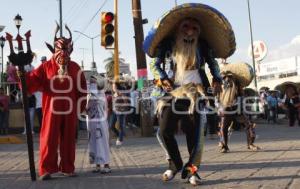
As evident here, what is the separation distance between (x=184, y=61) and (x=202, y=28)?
0.64m

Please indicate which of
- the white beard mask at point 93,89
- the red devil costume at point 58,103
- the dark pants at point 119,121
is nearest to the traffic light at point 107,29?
the dark pants at point 119,121

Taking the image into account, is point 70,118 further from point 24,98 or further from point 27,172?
point 27,172

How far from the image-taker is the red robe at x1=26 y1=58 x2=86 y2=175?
7.48 metres

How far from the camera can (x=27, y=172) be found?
27.1 ft

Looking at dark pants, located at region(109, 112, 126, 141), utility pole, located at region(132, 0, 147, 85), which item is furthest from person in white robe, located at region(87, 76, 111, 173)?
utility pole, located at region(132, 0, 147, 85)

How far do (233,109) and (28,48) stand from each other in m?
5.00

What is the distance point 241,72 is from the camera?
11.2 meters

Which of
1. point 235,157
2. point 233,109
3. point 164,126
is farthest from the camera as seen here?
point 233,109

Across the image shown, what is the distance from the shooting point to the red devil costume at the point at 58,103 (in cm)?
749

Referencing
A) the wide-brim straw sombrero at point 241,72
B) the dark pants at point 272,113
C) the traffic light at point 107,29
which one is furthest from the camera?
the dark pants at point 272,113

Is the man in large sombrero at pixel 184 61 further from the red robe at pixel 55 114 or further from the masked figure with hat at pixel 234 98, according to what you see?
the masked figure with hat at pixel 234 98

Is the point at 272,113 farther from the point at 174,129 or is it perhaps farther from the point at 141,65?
the point at 174,129

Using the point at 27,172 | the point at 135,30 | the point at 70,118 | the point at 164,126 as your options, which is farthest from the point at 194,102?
the point at 135,30

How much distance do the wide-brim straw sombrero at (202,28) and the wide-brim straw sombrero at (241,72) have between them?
4075 mm
